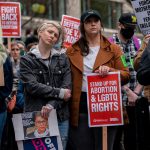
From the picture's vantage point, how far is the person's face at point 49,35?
5.90m

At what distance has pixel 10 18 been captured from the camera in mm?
9516

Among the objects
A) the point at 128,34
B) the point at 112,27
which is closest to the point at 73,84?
the point at 128,34

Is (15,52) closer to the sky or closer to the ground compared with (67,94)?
closer to the sky

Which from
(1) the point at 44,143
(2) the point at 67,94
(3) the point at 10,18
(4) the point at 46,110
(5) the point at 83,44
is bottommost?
(1) the point at 44,143

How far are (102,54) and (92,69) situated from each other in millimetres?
203

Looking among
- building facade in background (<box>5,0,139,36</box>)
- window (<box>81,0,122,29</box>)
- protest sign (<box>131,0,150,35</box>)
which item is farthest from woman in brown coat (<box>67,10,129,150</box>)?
window (<box>81,0,122,29</box>)

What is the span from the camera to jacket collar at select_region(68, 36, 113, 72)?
19.3ft

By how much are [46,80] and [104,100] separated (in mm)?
654

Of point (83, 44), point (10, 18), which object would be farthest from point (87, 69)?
point (10, 18)

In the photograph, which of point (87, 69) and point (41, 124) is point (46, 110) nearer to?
point (41, 124)

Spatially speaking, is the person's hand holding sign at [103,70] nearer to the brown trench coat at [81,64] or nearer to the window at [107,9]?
the brown trench coat at [81,64]

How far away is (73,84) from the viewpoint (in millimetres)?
5895

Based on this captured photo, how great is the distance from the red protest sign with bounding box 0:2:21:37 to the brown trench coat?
3691mm

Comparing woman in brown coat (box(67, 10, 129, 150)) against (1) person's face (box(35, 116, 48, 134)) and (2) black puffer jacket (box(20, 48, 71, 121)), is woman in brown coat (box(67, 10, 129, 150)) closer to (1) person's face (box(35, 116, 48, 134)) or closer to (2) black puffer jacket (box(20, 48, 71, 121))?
(2) black puffer jacket (box(20, 48, 71, 121))
